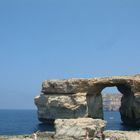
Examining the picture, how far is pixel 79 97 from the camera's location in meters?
82.7

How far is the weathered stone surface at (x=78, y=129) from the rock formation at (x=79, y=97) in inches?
1470

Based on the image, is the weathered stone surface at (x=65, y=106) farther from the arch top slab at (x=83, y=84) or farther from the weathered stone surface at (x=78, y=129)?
the weathered stone surface at (x=78, y=129)

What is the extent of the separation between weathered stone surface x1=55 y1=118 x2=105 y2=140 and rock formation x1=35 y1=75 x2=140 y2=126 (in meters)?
37.3

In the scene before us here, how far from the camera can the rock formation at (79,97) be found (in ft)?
269

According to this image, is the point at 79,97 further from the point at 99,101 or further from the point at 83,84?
the point at 99,101

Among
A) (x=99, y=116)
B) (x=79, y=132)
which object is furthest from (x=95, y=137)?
(x=99, y=116)

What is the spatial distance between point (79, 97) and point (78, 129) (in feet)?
137

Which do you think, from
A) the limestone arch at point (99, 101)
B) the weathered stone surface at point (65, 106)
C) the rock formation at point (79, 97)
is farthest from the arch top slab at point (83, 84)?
the weathered stone surface at point (65, 106)

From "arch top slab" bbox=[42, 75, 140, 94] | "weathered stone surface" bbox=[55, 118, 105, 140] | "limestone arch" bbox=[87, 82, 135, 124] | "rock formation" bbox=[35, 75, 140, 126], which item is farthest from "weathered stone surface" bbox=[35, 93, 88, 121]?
"weathered stone surface" bbox=[55, 118, 105, 140]

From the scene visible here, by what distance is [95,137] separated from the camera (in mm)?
41625

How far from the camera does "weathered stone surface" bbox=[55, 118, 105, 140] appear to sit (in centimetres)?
4050

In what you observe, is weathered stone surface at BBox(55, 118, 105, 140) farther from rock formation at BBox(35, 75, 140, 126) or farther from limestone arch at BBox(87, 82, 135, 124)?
limestone arch at BBox(87, 82, 135, 124)

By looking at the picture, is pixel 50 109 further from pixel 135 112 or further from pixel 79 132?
pixel 79 132

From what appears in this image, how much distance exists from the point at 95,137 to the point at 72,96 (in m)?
41.7
